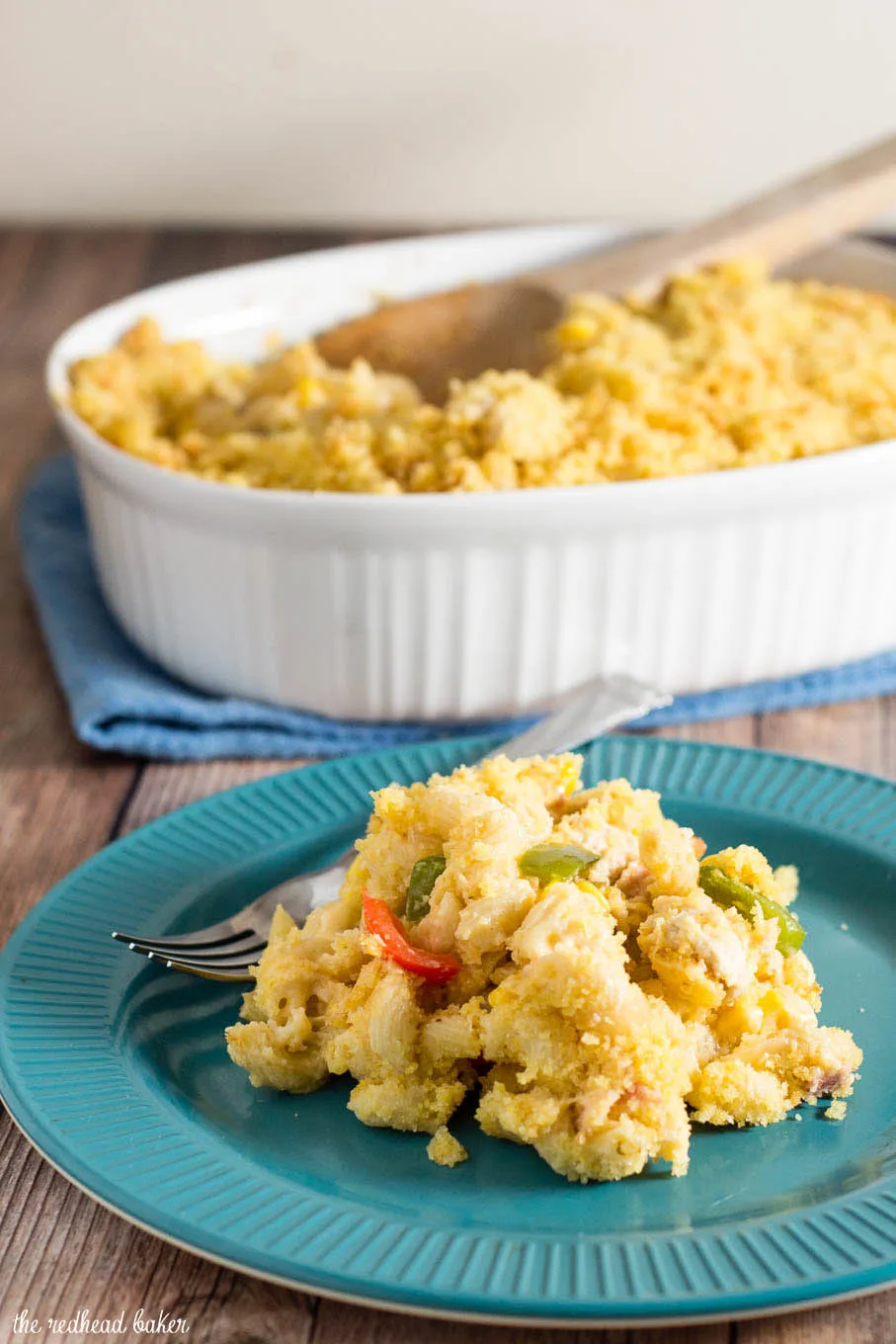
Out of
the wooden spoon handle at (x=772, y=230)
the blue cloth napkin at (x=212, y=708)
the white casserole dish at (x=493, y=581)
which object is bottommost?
the blue cloth napkin at (x=212, y=708)

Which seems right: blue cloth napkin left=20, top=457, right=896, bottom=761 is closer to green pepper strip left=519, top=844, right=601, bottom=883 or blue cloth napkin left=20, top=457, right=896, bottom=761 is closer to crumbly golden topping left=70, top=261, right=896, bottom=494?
crumbly golden topping left=70, top=261, right=896, bottom=494

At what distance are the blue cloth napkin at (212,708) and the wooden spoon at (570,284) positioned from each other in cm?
49

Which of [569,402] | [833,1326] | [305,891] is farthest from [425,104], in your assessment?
[833,1326]

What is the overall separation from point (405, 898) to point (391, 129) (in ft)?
9.06

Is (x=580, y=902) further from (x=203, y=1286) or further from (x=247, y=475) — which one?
(x=247, y=475)

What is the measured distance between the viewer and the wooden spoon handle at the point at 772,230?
7.39ft

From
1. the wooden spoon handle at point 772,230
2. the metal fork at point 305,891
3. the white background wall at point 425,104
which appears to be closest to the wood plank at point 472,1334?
the metal fork at point 305,891

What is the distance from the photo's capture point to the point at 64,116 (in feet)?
11.9

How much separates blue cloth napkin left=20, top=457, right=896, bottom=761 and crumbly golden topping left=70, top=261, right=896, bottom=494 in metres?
0.25

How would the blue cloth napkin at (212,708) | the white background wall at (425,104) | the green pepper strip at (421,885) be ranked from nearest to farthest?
1. the green pepper strip at (421,885)
2. the blue cloth napkin at (212,708)
3. the white background wall at (425,104)

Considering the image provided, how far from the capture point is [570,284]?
2.27 m

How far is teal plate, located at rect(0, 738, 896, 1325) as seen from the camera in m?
0.96

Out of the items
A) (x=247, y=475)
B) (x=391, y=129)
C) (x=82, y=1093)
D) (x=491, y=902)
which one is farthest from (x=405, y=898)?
(x=391, y=129)

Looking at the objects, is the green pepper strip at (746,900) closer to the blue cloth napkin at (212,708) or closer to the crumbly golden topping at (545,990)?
the crumbly golden topping at (545,990)
